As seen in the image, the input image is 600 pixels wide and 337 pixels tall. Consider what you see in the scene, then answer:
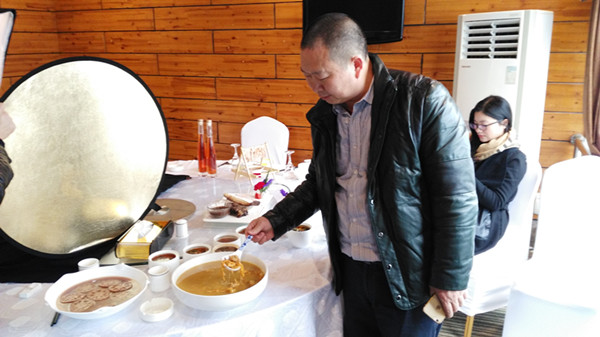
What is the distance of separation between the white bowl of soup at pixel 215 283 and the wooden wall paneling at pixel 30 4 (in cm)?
464

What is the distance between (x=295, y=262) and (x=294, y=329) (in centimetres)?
25

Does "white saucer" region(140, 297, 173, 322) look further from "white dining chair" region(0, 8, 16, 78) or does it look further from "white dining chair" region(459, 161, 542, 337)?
"white dining chair" region(459, 161, 542, 337)

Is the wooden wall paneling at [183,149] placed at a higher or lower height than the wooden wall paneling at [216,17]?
lower

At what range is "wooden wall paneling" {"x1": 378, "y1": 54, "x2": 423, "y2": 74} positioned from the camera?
3.64 m

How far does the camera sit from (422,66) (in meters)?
3.63

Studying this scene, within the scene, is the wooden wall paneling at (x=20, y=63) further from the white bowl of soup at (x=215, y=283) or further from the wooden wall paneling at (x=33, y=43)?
the white bowl of soup at (x=215, y=283)

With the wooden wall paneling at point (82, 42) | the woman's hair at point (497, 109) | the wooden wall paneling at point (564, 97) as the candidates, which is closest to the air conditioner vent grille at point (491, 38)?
the wooden wall paneling at point (564, 97)

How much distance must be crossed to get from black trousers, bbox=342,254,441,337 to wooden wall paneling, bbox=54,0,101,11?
4.60m

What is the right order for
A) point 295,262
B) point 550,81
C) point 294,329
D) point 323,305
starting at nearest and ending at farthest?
1. point 294,329
2. point 323,305
3. point 295,262
4. point 550,81

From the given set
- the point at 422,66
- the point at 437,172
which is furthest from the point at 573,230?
Answer: the point at 422,66

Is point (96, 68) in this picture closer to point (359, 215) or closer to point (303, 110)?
point (359, 215)

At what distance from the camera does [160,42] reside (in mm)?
4562

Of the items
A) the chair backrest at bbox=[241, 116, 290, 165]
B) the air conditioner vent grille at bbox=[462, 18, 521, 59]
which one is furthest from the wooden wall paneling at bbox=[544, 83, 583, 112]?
the chair backrest at bbox=[241, 116, 290, 165]

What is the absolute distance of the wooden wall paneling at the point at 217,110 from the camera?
4336mm
